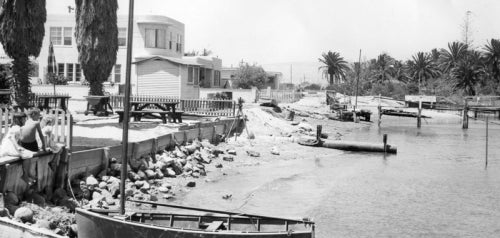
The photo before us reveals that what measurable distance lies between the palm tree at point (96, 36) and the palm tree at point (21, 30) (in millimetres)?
7727

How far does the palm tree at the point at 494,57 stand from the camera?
4040 inches

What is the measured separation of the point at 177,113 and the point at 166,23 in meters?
24.1

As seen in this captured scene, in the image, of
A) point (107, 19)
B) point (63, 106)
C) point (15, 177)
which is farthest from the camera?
point (107, 19)

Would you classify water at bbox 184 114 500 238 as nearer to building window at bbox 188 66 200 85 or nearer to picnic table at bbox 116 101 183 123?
picnic table at bbox 116 101 183 123

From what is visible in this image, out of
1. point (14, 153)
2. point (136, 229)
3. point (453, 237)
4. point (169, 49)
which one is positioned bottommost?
point (453, 237)

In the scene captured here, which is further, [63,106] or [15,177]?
[63,106]

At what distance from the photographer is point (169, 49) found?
51.8 m

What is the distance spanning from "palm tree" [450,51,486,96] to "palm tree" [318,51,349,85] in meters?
30.1

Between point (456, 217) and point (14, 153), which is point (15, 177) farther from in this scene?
point (456, 217)

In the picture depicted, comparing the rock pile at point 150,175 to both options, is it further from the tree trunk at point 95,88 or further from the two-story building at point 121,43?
the two-story building at point 121,43

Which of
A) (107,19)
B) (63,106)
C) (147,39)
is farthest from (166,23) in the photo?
(63,106)

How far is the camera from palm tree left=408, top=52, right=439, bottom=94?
4838 inches

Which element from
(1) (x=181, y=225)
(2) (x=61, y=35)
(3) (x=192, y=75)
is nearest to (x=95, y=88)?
(3) (x=192, y=75)

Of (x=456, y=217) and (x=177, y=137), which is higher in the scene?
(x=177, y=137)
